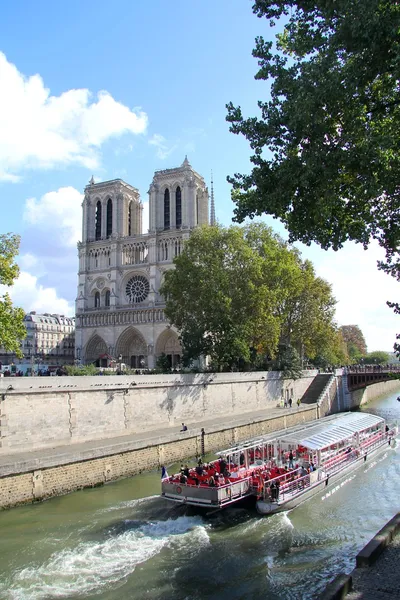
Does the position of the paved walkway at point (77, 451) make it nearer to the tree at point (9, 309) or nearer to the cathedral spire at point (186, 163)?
the tree at point (9, 309)

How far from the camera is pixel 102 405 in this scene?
2377cm

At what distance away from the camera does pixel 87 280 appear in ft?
237

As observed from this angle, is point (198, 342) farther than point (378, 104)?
Yes

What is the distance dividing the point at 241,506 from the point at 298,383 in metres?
31.0

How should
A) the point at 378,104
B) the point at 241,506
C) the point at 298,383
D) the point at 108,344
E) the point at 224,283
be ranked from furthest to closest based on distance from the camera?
1. the point at 108,344
2. the point at 298,383
3. the point at 224,283
4. the point at 241,506
5. the point at 378,104

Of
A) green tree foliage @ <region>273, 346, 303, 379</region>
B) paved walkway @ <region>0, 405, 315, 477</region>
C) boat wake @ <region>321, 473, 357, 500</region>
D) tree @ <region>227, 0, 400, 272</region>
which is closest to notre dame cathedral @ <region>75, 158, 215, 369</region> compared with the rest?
green tree foliage @ <region>273, 346, 303, 379</region>

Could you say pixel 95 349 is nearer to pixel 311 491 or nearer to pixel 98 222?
pixel 98 222

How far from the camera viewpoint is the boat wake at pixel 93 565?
10.8m

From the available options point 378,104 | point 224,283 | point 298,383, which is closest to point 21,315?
point 378,104

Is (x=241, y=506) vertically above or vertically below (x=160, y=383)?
below

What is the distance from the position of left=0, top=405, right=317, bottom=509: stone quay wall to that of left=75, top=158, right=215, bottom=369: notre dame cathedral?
39.7 metres

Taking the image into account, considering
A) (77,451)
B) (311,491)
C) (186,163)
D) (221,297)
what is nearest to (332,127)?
(311,491)

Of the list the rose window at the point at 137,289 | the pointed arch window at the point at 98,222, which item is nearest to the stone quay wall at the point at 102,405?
the rose window at the point at 137,289

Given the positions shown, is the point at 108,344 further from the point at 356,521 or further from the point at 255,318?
the point at 356,521
